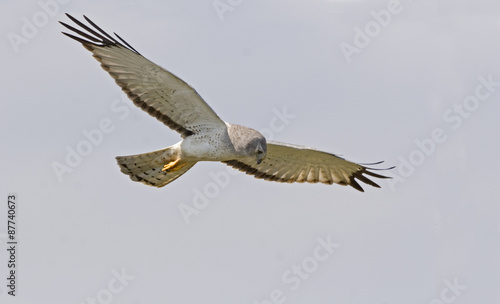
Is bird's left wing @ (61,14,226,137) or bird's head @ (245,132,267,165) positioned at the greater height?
bird's left wing @ (61,14,226,137)

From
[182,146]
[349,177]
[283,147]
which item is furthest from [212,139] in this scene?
[349,177]

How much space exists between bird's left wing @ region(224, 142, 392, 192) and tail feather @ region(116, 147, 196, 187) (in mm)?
1124

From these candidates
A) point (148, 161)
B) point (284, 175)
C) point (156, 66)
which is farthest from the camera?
point (284, 175)

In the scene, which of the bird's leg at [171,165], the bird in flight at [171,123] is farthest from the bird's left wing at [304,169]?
the bird's leg at [171,165]

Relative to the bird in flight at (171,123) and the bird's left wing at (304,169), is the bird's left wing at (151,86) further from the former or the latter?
the bird's left wing at (304,169)

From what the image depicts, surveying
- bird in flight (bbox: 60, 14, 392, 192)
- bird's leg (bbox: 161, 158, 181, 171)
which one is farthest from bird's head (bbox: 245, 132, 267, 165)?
bird's leg (bbox: 161, 158, 181, 171)

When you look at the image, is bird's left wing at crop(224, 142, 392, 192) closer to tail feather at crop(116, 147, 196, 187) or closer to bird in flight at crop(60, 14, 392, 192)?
bird in flight at crop(60, 14, 392, 192)

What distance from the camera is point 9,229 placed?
16.5 meters

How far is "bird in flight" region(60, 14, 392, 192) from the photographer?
14.7 m

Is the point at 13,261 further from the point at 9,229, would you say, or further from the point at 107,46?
the point at 107,46

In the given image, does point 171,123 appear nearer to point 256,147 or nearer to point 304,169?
point 256,147

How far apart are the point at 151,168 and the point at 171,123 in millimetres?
787

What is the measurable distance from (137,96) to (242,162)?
222 cm

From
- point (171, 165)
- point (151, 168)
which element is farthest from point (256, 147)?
point (151, 168)
